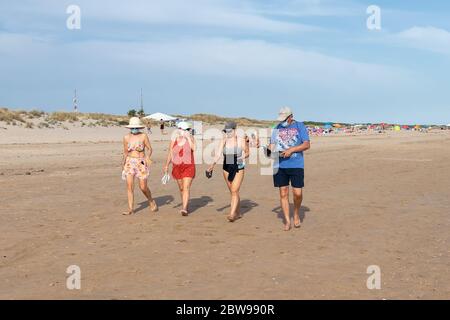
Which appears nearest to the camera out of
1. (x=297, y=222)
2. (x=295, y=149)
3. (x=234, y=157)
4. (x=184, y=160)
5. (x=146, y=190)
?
(x=295, y=149)

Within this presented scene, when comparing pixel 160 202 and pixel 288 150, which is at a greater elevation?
pixel 288 150

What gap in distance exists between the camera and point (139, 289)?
5336 millimetres

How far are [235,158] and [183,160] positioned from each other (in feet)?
3.39

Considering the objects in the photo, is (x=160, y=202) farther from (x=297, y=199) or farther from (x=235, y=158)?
(x=297, y=199)

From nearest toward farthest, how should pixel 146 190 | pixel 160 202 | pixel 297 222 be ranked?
pixel 297 222
pixel 146 190
pixel 160 202

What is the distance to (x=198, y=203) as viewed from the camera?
36.7 ft

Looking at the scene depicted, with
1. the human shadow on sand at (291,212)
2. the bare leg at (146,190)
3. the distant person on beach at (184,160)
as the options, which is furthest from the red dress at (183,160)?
the human shadow on sand at (291,212)

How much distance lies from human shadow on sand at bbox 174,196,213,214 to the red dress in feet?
2.73

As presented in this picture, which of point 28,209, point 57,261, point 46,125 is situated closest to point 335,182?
point 28,209

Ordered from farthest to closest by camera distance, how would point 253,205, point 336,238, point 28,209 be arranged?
point 253,205 < point 28,209 < point 336,238

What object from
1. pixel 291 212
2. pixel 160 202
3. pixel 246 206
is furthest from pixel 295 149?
pixel 160 202
